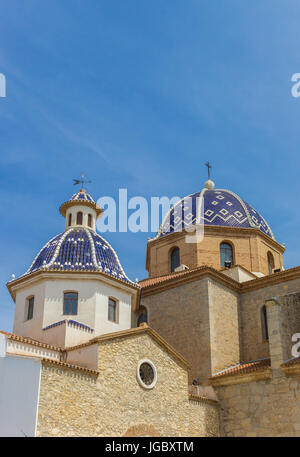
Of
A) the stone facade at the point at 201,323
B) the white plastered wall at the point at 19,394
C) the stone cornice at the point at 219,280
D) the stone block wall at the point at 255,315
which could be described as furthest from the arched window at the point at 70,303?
the stone block wall at the point at 255,315

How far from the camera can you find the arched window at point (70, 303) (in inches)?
640

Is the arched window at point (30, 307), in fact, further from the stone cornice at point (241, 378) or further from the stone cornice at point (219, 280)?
the stone cornice at point (241, 378)

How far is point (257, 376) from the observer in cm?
1659

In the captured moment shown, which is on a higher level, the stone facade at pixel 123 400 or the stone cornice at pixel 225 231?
the stone cornice at pixel 225 231

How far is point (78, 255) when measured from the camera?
17250 mm

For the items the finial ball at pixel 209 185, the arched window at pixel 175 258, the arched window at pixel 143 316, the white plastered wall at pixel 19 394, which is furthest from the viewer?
the finial ball at pixel 209 185

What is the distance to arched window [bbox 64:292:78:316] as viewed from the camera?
1627cm

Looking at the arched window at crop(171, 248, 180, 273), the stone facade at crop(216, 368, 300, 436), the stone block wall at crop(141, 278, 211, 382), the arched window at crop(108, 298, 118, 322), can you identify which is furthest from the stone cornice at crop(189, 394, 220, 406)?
the arched window at crop(171, 248, 180, 273)

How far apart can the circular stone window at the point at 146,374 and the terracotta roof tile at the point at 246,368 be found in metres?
3.21

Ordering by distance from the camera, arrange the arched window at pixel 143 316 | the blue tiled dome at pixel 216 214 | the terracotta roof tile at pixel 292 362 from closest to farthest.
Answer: the terracotta roof tile at pixel 292 362 → the arched window at pixel 143 316 → the blue tiled dome at pixel 216 214

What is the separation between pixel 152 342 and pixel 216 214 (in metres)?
9.84

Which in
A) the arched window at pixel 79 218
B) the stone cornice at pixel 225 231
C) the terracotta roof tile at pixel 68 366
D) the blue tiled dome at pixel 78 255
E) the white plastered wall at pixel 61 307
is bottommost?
the terracotta roof tile at pixel 68 366

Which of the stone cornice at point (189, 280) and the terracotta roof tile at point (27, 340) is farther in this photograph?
the stone cornice at point (189, 280)
